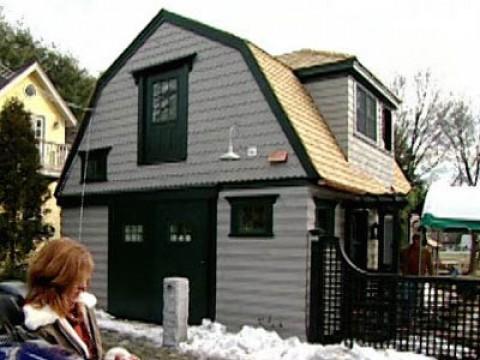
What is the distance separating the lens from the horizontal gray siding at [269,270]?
9859 mm

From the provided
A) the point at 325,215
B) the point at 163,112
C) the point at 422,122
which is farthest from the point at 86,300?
the point at 422,122

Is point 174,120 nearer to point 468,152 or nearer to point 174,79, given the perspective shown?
point 174,79

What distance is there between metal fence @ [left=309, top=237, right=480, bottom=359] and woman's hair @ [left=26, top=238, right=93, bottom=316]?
23.4 ft

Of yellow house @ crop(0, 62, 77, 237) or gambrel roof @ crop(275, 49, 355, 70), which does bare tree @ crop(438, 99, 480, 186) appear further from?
gambrel roof @ crop(275, 49, 355, 70)

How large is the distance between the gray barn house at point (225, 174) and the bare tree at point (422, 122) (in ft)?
76.8

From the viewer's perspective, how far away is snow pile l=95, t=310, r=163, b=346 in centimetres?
1051

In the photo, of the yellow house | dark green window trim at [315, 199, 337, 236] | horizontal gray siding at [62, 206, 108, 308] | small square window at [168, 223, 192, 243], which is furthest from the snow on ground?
the yellow house

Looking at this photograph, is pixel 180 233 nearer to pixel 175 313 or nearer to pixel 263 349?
pixel 175 313

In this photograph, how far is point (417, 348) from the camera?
9023 mm

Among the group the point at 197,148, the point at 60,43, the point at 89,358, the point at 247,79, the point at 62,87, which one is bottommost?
the point at 89,358

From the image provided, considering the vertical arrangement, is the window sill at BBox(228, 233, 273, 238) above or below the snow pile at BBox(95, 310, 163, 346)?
above

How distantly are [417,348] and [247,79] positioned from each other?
5.08 meters

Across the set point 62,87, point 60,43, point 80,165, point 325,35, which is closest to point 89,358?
point 80,165

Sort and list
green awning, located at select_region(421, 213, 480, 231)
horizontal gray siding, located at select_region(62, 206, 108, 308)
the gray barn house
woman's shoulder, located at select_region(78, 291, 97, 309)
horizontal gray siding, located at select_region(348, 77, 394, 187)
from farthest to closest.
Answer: horizontal gray siding, located at select_region(62, 206, 108, 308), green awning, located at select_region(421, 213, 480, 231), horizontal gray siding, located at select_region(348, 77, 394, 187), the gray barn house, woman's shoulder, located at select_region(78, 291, 97, 309)
